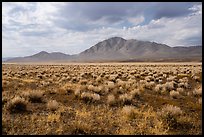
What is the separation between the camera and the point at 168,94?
18062 millimetres

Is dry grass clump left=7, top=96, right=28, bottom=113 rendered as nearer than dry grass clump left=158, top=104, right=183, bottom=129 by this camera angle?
No

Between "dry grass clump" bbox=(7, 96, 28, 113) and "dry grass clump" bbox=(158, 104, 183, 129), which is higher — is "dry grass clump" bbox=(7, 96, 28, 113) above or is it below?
above

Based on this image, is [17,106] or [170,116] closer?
[170,116]

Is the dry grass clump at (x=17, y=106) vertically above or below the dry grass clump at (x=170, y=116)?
above

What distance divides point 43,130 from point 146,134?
3.50 metres

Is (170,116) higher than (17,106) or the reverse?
the reverse

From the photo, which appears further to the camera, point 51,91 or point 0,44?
point 51,91

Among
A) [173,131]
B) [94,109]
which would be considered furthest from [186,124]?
[94,109]

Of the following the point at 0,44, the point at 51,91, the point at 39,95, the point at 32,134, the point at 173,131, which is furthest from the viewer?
the point at 51,91

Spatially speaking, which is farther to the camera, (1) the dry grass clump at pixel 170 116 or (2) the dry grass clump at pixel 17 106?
(2) the dry grass clump at pixel 17 106

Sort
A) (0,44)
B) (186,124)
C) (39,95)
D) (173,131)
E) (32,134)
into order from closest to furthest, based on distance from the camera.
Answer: (32,134), (173,131), (186,124), (0,44), (39,95)

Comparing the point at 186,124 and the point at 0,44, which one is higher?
the point at 0,44

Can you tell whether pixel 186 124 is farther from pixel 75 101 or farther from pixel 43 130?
pixel 75 101

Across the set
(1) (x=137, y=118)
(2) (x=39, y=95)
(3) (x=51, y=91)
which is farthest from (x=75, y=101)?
(1) (x=137, y=118)
